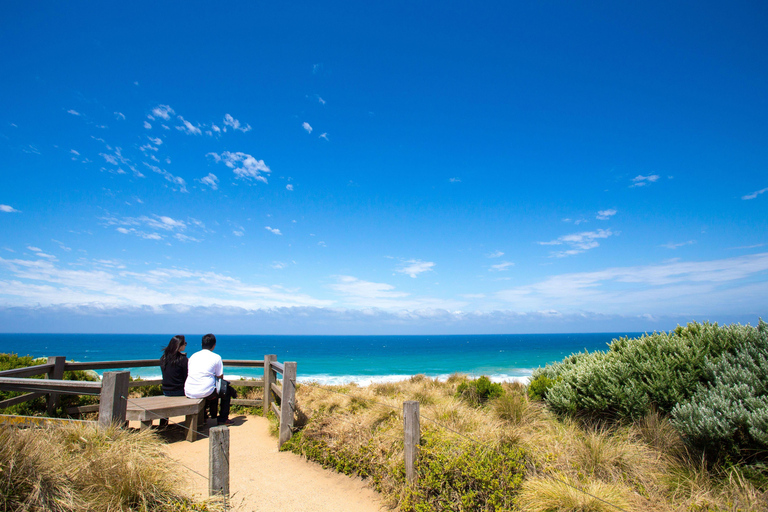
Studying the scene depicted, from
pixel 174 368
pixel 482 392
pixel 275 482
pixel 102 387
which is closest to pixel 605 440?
pixel 482 392

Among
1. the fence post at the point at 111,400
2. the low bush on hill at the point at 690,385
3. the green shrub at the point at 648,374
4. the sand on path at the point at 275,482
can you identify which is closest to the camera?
the low bush on hill at the point at 690,385

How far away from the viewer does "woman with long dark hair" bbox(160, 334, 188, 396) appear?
284 inches

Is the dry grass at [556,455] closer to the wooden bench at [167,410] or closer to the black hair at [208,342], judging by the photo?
the wooden bench at [167,410]

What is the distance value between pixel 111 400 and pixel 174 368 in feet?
7.85

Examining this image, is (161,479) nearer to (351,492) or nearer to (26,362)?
(351,492)

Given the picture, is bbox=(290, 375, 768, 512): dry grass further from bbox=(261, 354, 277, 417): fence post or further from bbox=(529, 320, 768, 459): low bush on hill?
bbox=(261, 354, 277, 417): fence post

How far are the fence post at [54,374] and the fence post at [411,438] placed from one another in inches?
269

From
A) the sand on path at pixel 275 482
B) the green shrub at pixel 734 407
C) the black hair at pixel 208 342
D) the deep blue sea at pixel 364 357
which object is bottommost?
the deep blue sea at pixel 364 357

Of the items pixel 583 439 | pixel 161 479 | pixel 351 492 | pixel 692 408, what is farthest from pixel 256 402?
pixel 692 408

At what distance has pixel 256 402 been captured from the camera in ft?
28.9

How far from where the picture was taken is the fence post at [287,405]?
21.8 ft

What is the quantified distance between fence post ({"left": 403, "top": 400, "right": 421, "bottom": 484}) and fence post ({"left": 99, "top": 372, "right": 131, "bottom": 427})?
357 centimetres

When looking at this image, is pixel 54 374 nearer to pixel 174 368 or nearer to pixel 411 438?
pixel 174 368

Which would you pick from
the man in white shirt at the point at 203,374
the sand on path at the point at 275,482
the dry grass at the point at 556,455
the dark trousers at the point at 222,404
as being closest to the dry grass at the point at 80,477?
the sand on path at the point at 275,482
